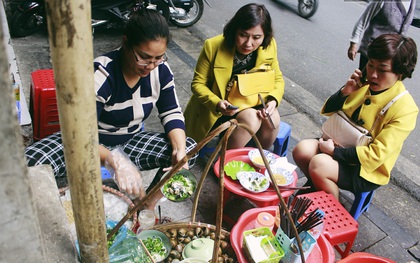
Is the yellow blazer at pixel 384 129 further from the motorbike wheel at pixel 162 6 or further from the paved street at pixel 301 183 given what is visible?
the motorbike wheel at pixel 162 6

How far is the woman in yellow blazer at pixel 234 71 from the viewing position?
2.78 m

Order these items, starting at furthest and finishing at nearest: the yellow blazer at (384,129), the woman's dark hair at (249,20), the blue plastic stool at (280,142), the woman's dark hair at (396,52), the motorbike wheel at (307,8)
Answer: the motorbike wheel at (307,8), the blue plastic stool at (280,142), the woman's dark hair at (249,20), the yellow blazer at (384,129), the woman's dark hair at (396,52)

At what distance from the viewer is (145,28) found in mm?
2014

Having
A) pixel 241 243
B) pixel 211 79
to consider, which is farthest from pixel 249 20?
pixel 241 243

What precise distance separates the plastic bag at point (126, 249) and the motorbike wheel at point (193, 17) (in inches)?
206

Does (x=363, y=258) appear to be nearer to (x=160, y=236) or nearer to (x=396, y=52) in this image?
(x=160, y=236)

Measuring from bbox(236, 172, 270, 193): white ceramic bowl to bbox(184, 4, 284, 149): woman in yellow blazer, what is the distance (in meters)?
0.50

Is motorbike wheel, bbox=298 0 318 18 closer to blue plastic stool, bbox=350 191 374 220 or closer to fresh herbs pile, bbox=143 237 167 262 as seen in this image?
blue plastic stool, bbox=350 191 374 220

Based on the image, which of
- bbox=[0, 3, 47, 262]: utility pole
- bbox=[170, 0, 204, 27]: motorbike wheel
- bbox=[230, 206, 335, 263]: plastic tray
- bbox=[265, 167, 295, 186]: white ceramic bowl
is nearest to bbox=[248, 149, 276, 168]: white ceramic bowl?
bbox=[265, 167, 295, 186]: white ceramic bowl

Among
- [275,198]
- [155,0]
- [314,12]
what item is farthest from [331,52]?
[275,198]

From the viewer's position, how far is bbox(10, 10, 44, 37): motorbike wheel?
16.3ft

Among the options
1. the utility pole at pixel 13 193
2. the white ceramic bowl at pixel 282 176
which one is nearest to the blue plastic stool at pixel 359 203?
the white ceramic bowl at pixel 282 176

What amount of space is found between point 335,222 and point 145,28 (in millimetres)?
1659

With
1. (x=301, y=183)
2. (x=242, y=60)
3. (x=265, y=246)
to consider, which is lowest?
(x=301, y=183)
